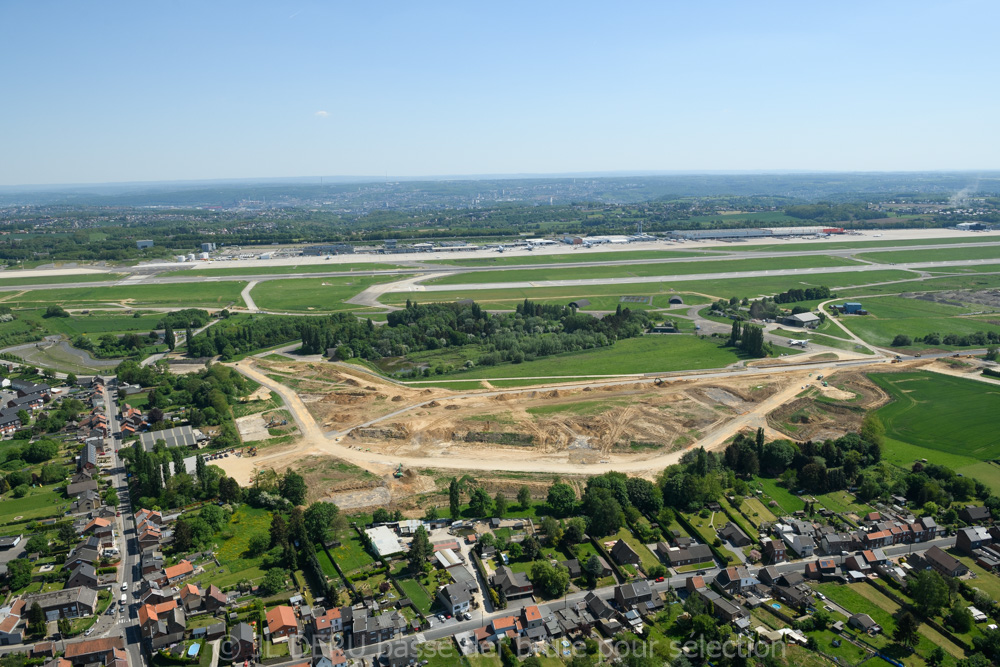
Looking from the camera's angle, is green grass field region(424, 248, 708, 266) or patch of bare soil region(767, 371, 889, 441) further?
green grass field region(424, 248, 708, 266)

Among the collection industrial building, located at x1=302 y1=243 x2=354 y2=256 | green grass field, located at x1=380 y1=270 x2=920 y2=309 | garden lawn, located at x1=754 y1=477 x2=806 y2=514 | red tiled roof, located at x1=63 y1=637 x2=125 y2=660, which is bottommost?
garden lawn, located at x1=754 y1=477 x2=806 y2=514

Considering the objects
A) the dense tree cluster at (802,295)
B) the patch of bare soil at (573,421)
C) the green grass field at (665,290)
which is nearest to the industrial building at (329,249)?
the green grass field at (665,290)

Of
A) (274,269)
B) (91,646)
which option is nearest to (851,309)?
(91,646)

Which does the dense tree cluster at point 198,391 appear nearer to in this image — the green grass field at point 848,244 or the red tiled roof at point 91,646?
the red tiled roof at point 91,646

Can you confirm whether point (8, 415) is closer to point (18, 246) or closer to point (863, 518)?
point (863, 518)

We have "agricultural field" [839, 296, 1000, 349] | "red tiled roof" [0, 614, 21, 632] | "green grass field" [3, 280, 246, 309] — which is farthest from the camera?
"green grass field" [3, 280, 246, 309]

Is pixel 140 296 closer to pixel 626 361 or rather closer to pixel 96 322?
pixel 96 322

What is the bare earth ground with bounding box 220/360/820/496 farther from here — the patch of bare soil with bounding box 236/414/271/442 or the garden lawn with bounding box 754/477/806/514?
the garden lawn with bounding box 754/477/806/514

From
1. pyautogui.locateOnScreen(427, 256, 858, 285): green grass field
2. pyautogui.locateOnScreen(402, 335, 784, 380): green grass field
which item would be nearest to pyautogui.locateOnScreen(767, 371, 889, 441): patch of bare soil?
pyautogui.locateOnScreen(402, 335, 784, 380): green grass field
